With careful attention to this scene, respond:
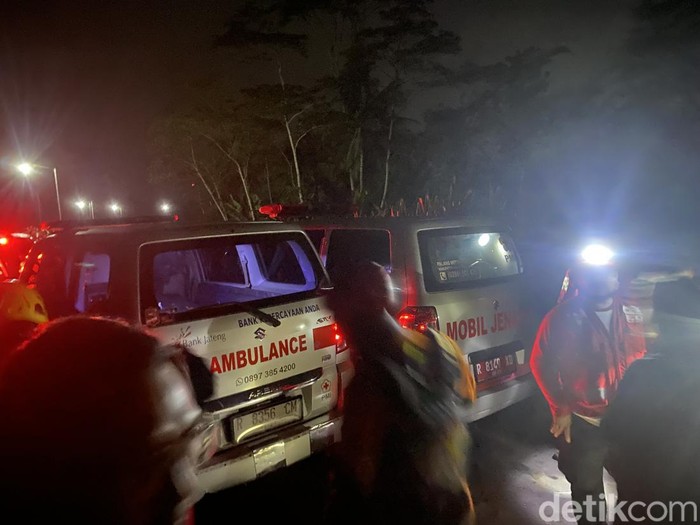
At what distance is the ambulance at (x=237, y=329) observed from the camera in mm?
3154

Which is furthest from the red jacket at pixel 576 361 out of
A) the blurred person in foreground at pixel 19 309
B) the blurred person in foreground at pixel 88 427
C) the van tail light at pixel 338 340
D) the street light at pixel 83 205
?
the street light at pixel 83 205

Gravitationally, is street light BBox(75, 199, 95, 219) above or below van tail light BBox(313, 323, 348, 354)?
above

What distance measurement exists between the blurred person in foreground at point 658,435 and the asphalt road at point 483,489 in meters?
0.83

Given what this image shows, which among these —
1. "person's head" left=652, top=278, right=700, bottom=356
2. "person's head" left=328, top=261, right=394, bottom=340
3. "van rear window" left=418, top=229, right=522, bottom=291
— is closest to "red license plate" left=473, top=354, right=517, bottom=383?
"van rear window" left=418, top=229, right=522, bottom=291

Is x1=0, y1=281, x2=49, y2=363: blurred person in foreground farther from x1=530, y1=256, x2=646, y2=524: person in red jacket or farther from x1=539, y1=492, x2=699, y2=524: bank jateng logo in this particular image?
x1=539, y1=492, x2=699, y2=524: bank jateng logo

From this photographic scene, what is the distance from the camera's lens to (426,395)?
2.14 meters

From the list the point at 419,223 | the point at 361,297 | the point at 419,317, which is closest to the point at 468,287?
the point at 419,317

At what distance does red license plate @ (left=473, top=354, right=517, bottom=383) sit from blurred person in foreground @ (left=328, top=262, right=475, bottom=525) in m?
2.19

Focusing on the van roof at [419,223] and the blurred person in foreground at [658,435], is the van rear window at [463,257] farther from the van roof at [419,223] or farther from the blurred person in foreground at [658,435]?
the blurred person in foreground at [658,435]

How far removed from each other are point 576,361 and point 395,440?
5.13 feet

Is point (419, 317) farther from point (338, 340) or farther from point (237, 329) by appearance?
point (237, 329)

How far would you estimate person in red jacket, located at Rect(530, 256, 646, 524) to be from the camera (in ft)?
9.95

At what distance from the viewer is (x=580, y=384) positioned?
3094mm

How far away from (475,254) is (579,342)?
5.86 feet
